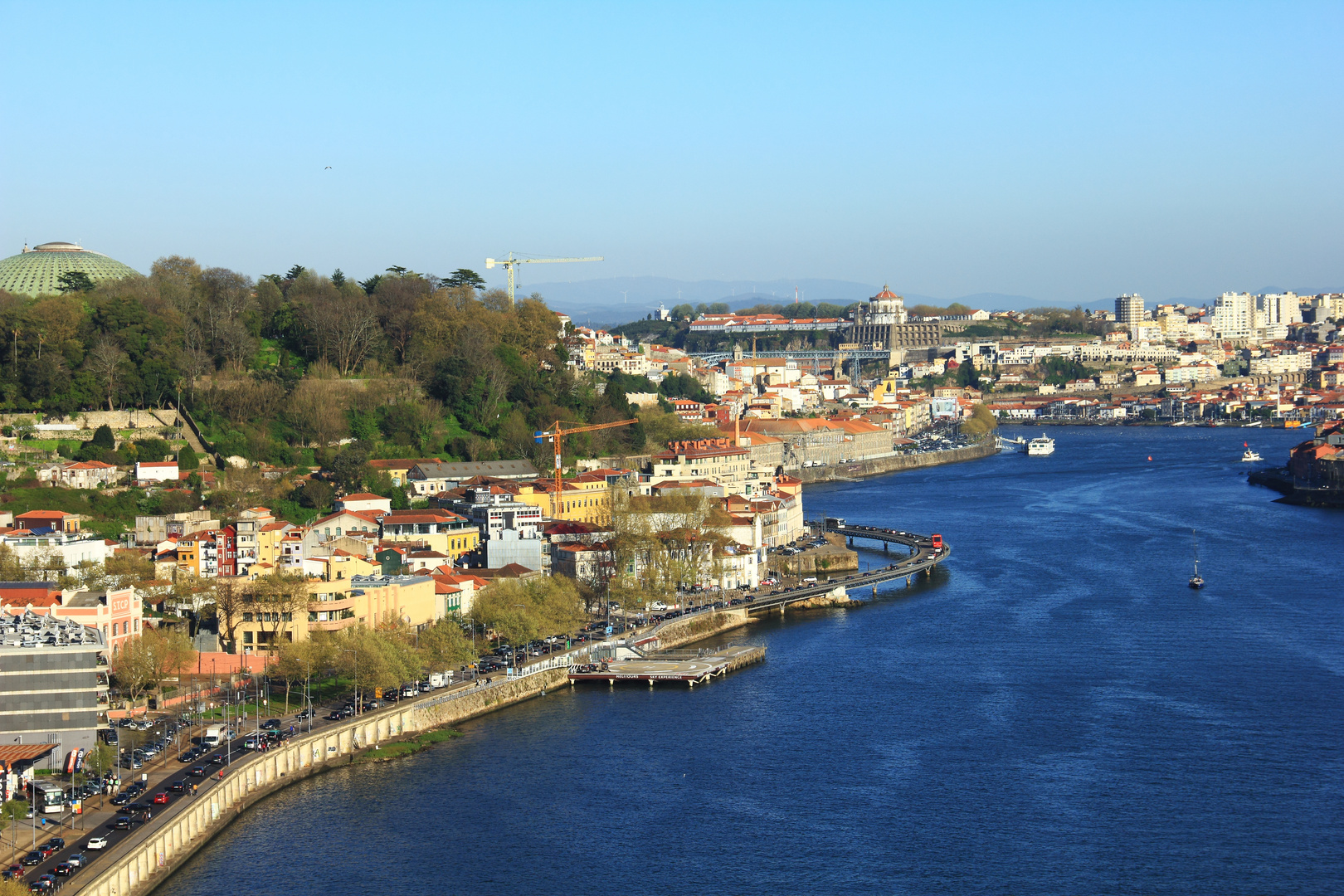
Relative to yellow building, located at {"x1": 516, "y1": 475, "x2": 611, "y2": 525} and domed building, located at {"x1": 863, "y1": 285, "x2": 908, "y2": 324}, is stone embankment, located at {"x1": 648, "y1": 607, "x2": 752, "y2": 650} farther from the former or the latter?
domed building, located at {"x1": 863, "y1": 285, "x2": 908, "y2": 324}

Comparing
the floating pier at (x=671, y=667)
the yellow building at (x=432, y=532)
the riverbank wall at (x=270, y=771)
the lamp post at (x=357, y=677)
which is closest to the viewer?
the riverbank wall at (x=270, y=771)

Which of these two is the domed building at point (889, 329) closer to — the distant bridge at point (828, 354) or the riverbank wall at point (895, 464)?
the distant bridge at point (828, 354)

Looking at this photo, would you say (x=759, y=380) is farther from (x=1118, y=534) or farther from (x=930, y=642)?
(x=930, y=642)

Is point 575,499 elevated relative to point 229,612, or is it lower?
elevated

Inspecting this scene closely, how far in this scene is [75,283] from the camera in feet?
86.4

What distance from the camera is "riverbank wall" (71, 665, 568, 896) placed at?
30.1 feet

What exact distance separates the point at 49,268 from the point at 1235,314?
79.9 metres

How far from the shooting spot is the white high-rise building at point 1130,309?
88.6 metres

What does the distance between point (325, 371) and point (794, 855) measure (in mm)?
17344

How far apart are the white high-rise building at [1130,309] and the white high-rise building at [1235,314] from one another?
551 cm

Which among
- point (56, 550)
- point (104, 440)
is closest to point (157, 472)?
point (104, 440)

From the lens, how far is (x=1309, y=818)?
34.9 feet

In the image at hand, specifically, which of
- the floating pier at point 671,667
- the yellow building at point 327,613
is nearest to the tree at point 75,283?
the yellow building at point 327,613

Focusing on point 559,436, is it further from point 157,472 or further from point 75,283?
point 75,283
